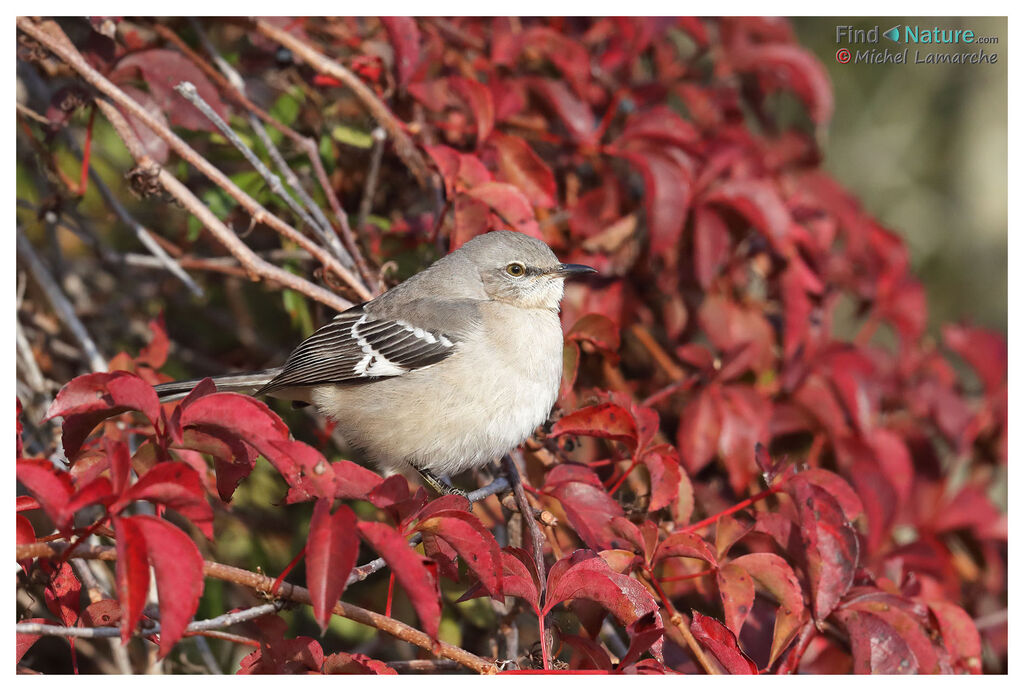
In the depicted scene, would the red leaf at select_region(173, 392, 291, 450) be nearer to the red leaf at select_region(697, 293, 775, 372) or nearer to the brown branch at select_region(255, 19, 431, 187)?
the brown branch at select_region(255, 19, 431, 187)

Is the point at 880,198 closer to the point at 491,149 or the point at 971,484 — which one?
the point at 971,484

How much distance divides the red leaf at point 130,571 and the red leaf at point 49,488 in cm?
13

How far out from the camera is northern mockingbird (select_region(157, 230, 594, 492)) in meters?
3.10

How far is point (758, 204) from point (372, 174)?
1.79 m

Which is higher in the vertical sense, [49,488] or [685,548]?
[49,488]

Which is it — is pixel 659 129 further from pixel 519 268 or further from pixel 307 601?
pixel 307 601

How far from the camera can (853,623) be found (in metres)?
2.52

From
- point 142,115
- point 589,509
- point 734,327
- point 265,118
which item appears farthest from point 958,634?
point 142,115

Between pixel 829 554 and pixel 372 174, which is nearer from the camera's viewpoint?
pixel 829 554

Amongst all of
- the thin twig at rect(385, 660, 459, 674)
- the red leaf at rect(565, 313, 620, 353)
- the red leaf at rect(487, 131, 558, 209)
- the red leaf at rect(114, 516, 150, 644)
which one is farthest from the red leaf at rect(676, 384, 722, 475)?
the red leaf at rect(114, 516, 150, 644)

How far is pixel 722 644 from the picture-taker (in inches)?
89.2

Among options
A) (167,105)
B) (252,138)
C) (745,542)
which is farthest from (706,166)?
(167,105)

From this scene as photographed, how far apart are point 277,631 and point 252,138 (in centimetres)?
234

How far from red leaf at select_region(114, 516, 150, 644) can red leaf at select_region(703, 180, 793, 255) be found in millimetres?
2773
